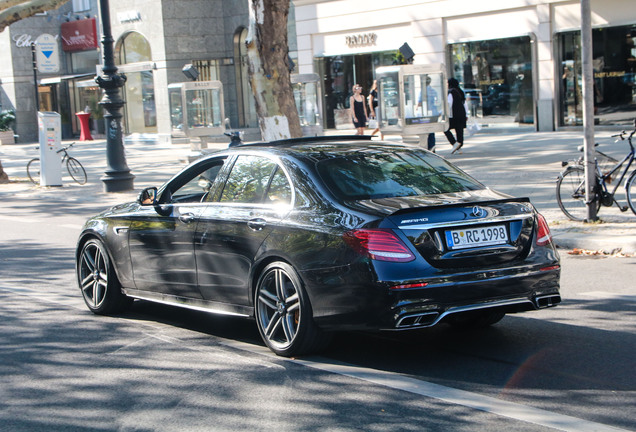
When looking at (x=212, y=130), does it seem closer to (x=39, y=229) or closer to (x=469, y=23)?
(x=469, y=23)

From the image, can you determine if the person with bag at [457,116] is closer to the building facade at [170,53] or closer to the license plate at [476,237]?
the building facade at [170,53]

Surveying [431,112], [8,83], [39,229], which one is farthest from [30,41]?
[39,229]

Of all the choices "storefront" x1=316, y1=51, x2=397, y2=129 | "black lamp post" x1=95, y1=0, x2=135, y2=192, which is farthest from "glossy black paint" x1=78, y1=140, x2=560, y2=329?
"storefront" x1=316, y1=51, x2=397, y2=129

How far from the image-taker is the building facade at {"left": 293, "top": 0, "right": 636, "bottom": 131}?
2509cm

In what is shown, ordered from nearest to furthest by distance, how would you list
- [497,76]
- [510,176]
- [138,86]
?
[510,176]
[497,76]
[138,86]

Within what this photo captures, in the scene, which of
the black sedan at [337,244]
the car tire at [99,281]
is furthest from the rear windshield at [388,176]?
the car tire at [99,281]

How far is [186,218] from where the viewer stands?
7.11 meters

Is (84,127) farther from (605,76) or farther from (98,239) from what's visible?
(98,239)

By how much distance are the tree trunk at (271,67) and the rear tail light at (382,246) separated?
853 centimetres

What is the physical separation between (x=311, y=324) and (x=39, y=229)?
31.3 feet

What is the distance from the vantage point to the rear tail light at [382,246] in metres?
5.64

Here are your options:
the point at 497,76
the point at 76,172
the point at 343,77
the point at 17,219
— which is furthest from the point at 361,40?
the point at 17,219

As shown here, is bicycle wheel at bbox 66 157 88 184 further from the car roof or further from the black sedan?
the car roof

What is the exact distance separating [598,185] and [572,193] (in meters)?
0.45
